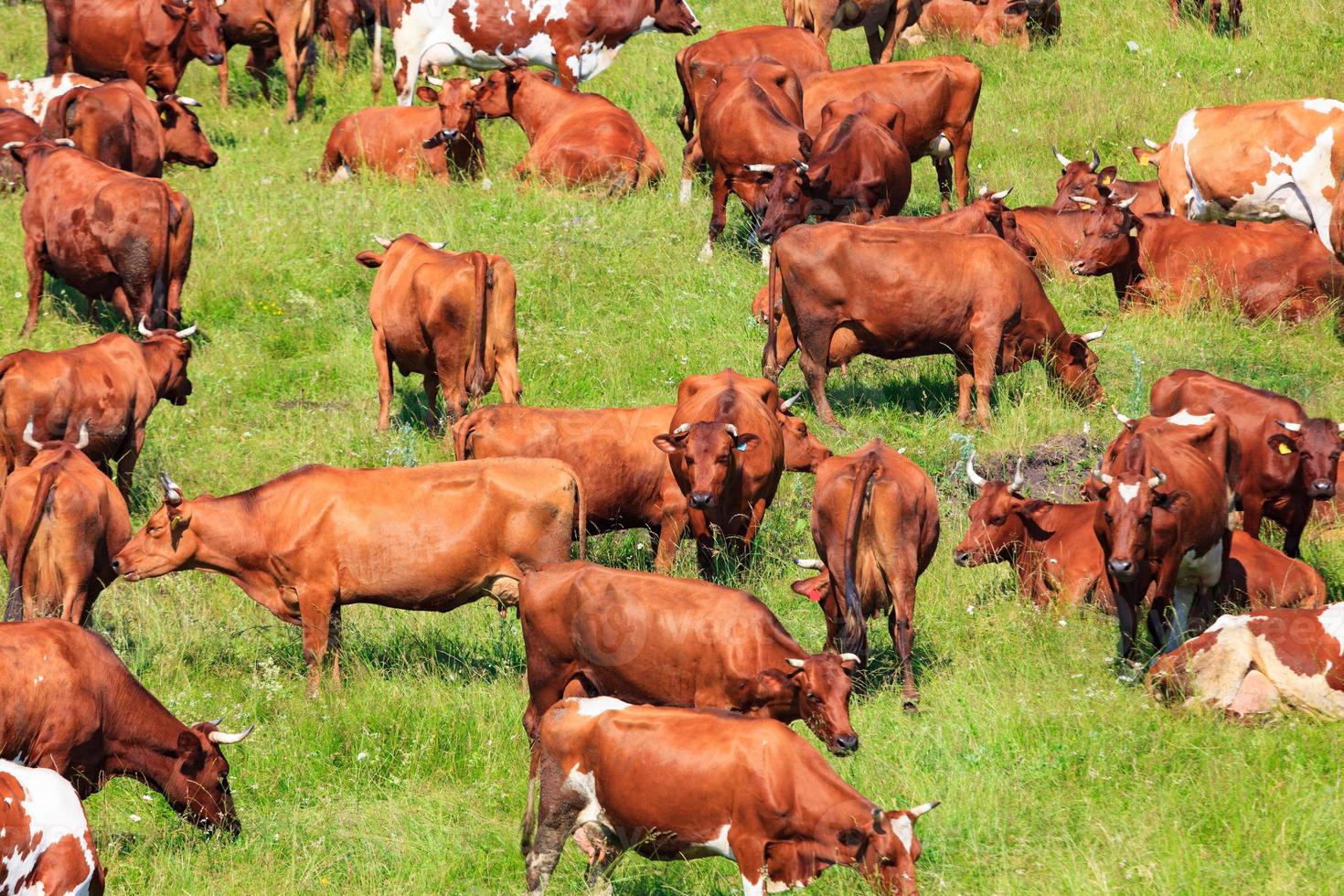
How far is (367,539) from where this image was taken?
11.5 m

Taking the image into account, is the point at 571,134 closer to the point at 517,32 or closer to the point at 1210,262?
the point at 517,32

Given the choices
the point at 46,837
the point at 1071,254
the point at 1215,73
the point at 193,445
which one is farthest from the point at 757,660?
the point at 1215,73

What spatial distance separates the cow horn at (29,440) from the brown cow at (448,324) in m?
3.18

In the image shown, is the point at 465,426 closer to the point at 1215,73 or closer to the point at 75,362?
the point at 75,362

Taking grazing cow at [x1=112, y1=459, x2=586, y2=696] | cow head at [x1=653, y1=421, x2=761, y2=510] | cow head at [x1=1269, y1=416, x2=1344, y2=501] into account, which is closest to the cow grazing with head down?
grazing cow at [x1=112, y1=459, x2=586, y2=696]

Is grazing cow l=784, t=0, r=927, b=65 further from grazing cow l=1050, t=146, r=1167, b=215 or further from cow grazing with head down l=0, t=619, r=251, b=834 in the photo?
cow grazing with head down l=0, t=619, r=251, b=834

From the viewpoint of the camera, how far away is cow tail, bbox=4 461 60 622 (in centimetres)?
1168

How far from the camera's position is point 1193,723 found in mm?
10273

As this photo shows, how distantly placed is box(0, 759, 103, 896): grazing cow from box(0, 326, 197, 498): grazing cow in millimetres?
5652

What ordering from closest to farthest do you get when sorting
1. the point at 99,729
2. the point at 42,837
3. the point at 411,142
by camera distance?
the point at 42,837 → the point at 99,729 → the point at 411,142

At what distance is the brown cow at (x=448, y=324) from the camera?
1491cm

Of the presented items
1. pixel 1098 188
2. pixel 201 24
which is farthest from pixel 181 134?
pixel 1098 188

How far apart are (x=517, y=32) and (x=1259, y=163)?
9.66 metres

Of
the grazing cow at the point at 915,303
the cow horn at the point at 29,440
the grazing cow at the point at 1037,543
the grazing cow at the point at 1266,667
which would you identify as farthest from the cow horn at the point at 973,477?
the cow horn at the point at 29,440
